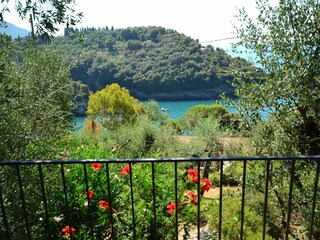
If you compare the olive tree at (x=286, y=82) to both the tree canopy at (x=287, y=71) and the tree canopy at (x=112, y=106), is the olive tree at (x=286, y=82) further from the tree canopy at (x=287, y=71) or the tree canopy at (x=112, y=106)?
the tree canopy at (x=112, y=106)

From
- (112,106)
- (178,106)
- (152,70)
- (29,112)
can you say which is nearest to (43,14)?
(29,112)

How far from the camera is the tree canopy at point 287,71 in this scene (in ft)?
10.1

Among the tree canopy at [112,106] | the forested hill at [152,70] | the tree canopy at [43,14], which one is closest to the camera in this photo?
the tree canopy at [43,14]

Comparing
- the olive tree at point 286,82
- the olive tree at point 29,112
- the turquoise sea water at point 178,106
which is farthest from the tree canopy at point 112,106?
the turquoise sea water at point 178,106

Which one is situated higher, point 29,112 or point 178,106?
point 29,112

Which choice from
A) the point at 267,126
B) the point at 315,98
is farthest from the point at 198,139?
the point at 315,98

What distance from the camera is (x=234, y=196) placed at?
14.6 feet

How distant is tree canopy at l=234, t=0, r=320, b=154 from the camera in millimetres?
3072

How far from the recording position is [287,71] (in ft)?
10.1

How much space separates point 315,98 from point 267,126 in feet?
2.52

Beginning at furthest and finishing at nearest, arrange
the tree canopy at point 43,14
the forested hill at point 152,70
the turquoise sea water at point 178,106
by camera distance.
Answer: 1. the turquoise sea water at point 178,106
2. the forested hill at point 152,70
3. the tree canopy at point 43,14

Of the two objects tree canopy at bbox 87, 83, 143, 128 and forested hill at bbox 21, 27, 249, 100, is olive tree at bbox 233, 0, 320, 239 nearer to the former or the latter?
tree canopy at bbox 87, 83, 143, 128

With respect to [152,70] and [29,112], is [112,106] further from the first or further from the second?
[152,70]

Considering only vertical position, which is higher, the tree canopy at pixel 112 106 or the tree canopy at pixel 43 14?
the tree canopy at pixel 43 14
